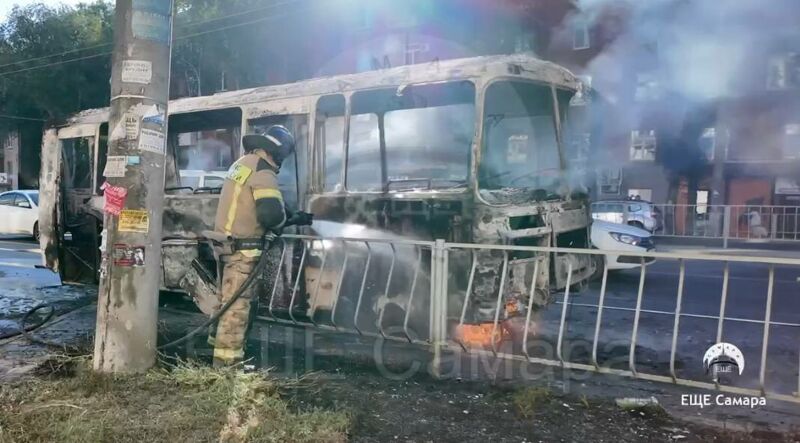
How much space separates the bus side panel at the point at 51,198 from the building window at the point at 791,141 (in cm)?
1583

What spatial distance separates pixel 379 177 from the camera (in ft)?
18.0

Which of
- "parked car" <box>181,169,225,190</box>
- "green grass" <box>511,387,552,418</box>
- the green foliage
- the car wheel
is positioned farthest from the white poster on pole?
the green foliage

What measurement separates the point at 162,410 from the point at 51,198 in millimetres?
5501

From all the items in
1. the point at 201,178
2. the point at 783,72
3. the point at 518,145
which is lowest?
the point at 201,178

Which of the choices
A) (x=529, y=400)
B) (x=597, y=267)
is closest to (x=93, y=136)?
(x=597, y=267)

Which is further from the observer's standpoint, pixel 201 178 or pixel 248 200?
pixel 201 178

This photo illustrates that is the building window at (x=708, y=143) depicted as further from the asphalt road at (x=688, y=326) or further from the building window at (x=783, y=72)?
the asphalt road at (x=688, y=326)

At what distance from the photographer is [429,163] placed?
5.22 m

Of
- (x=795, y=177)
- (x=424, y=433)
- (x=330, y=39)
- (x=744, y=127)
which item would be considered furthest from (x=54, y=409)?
(x=795, y=177)

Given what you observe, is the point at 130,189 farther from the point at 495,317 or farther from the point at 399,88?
the point at 495,317

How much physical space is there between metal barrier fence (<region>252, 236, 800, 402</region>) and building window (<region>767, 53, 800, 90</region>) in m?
3.56

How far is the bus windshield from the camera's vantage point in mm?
5059

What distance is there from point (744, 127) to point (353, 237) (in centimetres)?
1429

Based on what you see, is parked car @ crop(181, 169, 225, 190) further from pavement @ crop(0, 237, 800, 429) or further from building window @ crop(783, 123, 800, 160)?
building window @ crop(783, 123, 800, 160)
